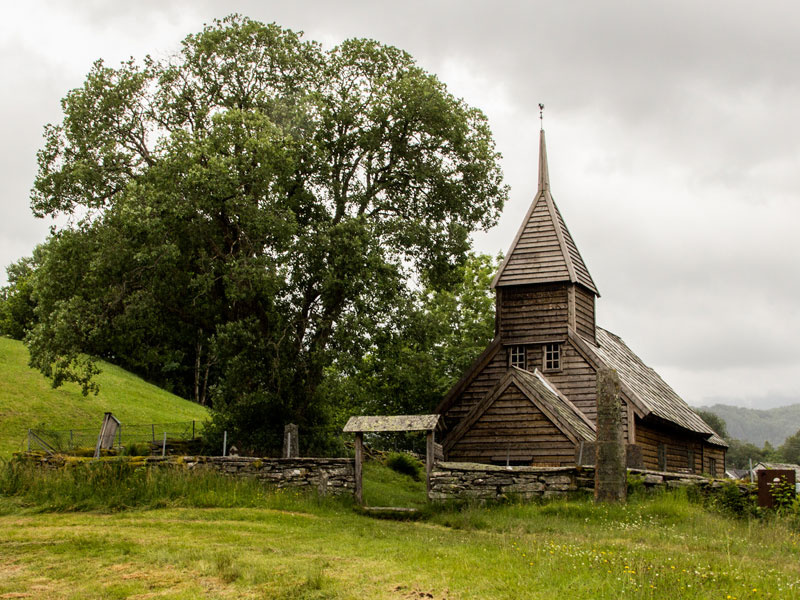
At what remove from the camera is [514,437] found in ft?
90.1

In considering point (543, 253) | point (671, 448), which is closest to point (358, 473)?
point (543, 253)

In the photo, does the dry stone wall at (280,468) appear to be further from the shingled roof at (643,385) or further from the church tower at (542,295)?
the shingled roof at (643,385)

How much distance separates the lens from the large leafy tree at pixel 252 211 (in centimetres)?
2717

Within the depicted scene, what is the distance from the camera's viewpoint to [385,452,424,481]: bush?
1278 inches

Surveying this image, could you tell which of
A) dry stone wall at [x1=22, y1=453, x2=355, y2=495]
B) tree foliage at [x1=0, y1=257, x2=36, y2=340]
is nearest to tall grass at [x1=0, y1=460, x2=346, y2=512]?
dry stone wall at [x1=22, y1=453, x2=355, y2=495]

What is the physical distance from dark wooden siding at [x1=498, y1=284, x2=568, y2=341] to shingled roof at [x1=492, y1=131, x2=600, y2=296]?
56cm

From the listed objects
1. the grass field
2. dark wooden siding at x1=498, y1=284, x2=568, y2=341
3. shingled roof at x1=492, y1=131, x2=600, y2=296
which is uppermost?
shingled roof at x1=492, y1=131, x2=600, y2=296

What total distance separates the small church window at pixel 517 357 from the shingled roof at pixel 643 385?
2.49 m

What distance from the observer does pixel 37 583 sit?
38.2ft

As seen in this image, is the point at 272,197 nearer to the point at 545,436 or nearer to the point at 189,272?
the point at 189,272

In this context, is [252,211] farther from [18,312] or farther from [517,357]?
[18,312]

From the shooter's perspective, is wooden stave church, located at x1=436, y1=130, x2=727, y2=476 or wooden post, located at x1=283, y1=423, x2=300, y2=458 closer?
wooden post, located at x1=283, y1=423, x2=300, y2=458

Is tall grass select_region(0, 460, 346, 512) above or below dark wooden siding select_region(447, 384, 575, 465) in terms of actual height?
below

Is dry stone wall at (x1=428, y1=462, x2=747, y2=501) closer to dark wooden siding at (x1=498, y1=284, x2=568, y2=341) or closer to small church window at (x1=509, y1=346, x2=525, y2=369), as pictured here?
small church window at (x1=509, y1=346, x2=525, y2=369)
